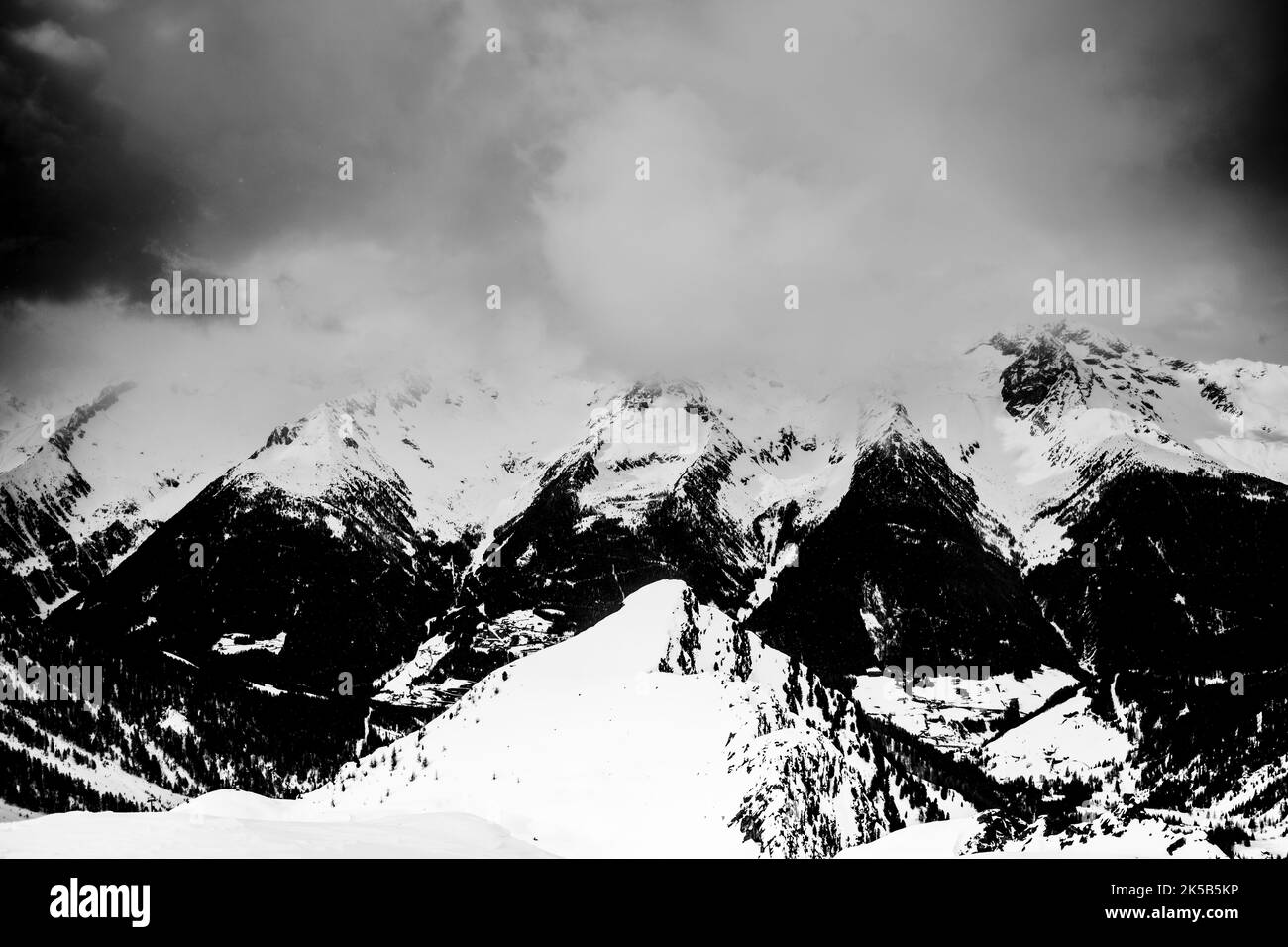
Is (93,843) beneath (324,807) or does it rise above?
above

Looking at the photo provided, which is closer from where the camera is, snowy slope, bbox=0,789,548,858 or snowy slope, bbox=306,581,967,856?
snowy slope, bbox=0,789,548,858

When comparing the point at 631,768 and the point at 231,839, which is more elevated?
the point at 231,839

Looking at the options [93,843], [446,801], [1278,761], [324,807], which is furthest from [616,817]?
[1278,761]

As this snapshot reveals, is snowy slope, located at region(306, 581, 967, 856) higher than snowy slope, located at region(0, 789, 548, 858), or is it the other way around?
snowy slope, located at region(0, 789, 548, 858)

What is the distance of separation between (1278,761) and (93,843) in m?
159

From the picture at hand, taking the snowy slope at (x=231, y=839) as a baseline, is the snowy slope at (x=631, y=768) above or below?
below

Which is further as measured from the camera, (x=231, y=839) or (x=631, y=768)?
(x=631, y=768)

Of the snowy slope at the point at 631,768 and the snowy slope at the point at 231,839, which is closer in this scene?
the snowy slope at the point at 231,839
